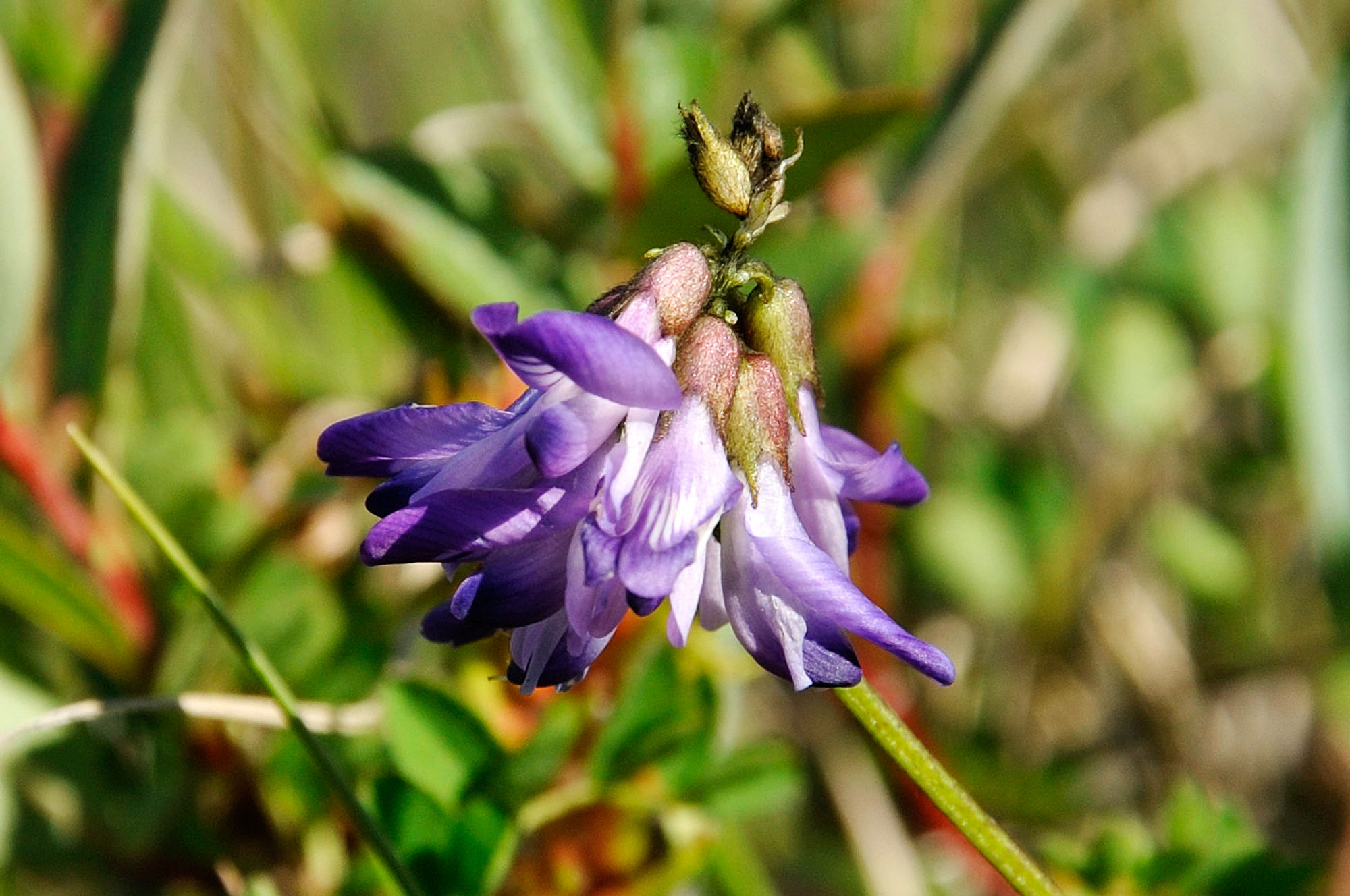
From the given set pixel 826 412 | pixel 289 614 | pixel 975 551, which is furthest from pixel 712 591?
pixel 975 551

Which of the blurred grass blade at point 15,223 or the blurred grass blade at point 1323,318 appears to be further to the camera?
the blurred grass blade at point 1323,318

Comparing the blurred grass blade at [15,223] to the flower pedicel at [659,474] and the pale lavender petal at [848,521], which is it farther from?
the pale lavender petal at [848,521]

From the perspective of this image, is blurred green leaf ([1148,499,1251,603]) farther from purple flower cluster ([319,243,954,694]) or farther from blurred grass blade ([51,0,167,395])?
blurred grass blade ([51,0,167,395])

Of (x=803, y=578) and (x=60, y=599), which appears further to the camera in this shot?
(x=60, y=599)

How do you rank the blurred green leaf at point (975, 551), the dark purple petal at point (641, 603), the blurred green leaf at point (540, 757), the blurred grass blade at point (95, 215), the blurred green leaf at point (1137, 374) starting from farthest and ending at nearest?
the blurred green leaf at point (1137, 374) → the blurred green leaf at point (975, 551) → the blurred grass blade at point (95, 215) → the blurred green leaf at point (540, 757) → the dark purple petal at point (641, 603)

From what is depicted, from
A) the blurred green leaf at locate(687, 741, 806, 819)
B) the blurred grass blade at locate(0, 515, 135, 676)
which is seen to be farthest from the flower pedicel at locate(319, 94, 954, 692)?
the blurred grass blade at locate(0, 515, 135, 676)

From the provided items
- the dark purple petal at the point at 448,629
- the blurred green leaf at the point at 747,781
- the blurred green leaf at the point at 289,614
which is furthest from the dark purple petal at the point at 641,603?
the blurred green leaf at the point at 289,614

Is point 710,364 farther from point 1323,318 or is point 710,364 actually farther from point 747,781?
point 1323,318

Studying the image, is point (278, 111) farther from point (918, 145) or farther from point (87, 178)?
point (918, 145)
